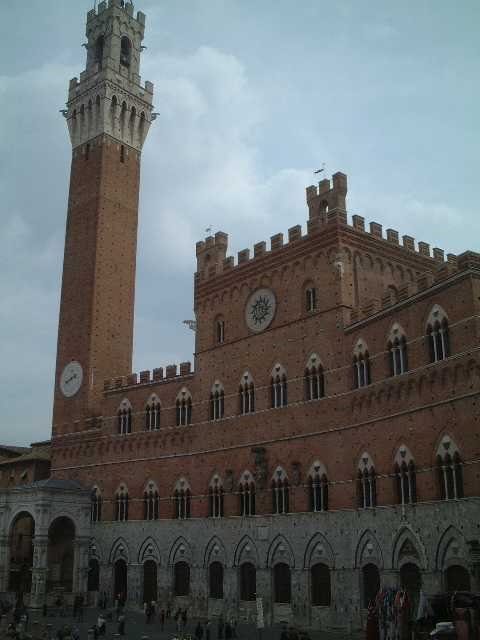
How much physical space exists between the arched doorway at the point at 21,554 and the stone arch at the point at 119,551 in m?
4.88

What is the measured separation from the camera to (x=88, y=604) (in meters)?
41.1

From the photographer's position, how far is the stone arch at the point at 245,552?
113ft

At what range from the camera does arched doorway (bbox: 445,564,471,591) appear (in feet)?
80.8

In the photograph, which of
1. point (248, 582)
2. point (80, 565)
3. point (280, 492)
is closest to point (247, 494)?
point (280, 492)

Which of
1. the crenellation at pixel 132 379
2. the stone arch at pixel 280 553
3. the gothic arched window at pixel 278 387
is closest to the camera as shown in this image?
the stone arch at pixel 280 553

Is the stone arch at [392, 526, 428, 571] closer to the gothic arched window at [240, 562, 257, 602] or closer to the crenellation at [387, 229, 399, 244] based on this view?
the gothic arched window at [240, 562, 257, 602]

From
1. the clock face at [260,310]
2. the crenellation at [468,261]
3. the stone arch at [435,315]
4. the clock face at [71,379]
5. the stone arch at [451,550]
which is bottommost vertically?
the stone arch at [451,550]

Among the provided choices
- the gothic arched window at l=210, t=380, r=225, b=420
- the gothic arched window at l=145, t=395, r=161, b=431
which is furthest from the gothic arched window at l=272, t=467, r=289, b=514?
the gothic arched window at l=145, t=395, r=161, b=431

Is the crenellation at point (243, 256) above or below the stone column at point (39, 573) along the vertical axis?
above

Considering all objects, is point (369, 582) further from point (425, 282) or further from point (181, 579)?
point (181, 579)

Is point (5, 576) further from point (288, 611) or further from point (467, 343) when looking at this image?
point (467, 343)

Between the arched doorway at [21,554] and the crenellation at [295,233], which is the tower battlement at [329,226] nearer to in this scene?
the crenellation at [295,233]

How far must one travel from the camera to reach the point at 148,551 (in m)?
39.8

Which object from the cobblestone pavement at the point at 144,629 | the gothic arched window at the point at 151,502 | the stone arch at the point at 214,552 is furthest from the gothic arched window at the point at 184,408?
the cobblestone pavement at the point at 144,629
